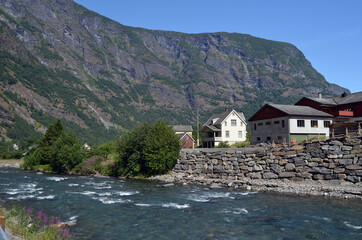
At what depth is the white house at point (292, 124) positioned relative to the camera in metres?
54.1

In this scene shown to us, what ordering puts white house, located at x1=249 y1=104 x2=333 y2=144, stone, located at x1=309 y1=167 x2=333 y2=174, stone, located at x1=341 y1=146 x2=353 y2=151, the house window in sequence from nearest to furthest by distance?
stone, located at x1=341 y1=146 x2=353 y2=151 < stone, located at x1=309 y1=167 x2=333 y2=174 < white house, located at x1=249 y1=104 x2=333 y2=144 < the house window

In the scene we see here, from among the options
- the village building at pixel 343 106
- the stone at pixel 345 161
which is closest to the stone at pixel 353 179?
the stone at pixel 345 161

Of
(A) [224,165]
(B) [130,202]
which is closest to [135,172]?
(A) [224,165]

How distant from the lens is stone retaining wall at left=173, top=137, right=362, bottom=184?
35469 millimetres

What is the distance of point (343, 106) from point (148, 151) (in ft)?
139

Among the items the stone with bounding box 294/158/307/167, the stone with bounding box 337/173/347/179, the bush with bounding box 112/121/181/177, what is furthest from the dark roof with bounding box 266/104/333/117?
the bush with bounding box 112/121/181/177

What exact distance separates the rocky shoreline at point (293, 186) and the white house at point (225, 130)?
1449 inches

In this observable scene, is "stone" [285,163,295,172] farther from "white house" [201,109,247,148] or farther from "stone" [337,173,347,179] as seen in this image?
"white house" [201,109,247,148]

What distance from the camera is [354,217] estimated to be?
22.2m

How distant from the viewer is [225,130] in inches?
3260

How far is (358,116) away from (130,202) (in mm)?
51042

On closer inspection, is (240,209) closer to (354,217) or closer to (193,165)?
(354,217)

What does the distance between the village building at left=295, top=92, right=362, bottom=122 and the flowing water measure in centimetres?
3553

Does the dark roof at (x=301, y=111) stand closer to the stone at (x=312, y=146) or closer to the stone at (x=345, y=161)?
the stone at (x=312, y=146)
